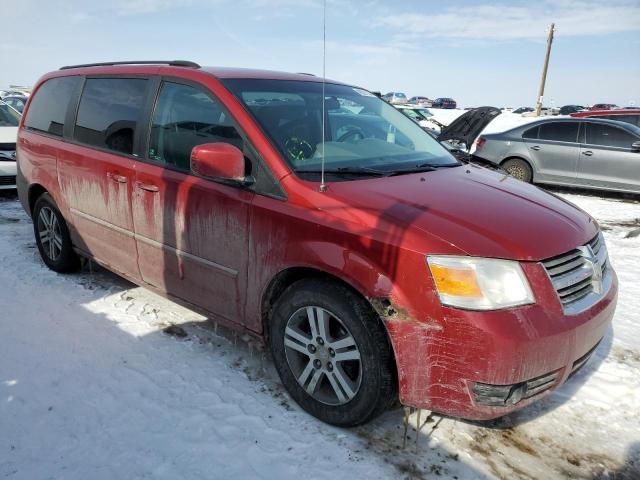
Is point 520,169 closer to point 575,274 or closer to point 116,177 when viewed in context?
point 575,274

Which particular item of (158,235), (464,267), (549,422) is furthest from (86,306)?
(549,422)

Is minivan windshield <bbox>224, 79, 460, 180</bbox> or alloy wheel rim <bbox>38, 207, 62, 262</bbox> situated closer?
minivan windshield <bbox>224, 79, 460, 180</bbox>

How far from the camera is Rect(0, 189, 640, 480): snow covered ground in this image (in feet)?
7.65

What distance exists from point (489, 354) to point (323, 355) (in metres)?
0.84

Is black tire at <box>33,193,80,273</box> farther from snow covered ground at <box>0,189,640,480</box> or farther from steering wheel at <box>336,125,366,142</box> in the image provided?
steering wheel at <box>336,125,366,142</box>

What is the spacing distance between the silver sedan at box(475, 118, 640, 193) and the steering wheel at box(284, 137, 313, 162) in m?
7.26

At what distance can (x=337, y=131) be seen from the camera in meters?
3.28

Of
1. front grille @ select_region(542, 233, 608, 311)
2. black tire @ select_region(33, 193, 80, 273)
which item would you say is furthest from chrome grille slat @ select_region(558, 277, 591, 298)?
black tire @ select_region(33, 193, 80, 273)

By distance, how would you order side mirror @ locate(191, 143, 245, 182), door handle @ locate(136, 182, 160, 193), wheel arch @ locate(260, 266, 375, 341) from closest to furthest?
wheel arch @ locate(260, 266, 375, 341), side mirror @ locate(191, 143, 245, 182), door handle @ locate(136, 182, 160, 193)

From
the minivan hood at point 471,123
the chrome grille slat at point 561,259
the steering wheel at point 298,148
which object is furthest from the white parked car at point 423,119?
the chrome grille slat at point 561,259

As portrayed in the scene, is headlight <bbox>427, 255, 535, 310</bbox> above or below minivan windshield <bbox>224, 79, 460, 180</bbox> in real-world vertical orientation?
below

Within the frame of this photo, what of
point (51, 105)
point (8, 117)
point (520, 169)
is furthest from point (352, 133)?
point (8, 117)

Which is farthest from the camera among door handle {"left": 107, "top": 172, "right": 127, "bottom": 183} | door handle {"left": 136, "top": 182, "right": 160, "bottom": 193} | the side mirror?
door handle {"left": 107, "top": 172, "right": 127, "bottom": 183}

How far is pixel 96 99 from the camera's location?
12.8 feet
